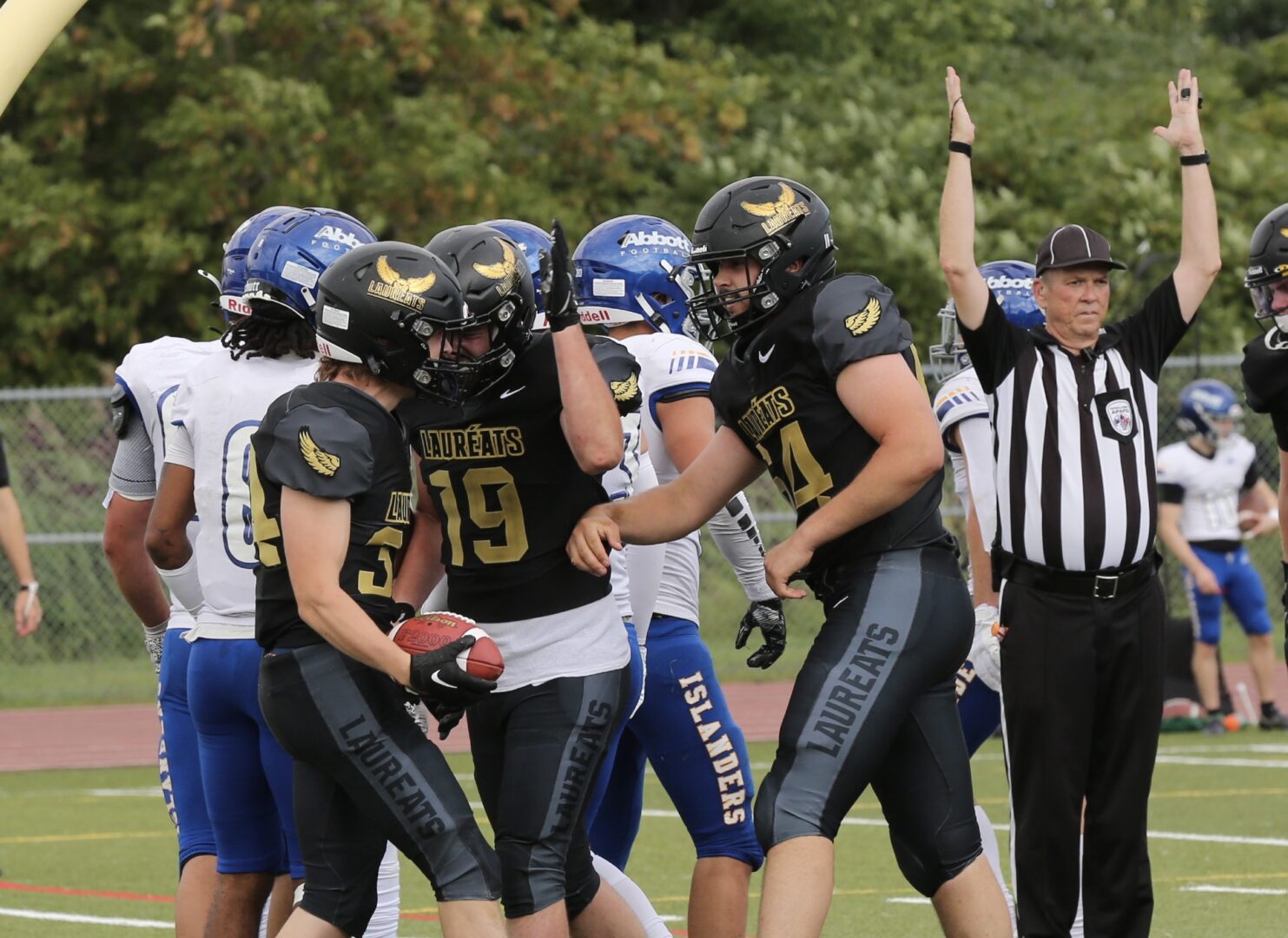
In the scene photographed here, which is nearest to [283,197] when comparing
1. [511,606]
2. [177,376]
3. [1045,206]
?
[1045,206]

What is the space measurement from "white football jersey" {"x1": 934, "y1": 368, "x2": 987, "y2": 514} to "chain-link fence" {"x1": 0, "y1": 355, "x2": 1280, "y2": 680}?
874cm

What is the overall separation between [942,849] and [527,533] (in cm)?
130

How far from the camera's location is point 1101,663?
5.50 metres

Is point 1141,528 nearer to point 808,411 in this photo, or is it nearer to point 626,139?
point 808,411

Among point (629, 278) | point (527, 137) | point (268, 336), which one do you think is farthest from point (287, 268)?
point (527, 137)

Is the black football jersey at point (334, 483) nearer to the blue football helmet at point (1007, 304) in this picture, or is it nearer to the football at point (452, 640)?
the football at point (452, 640)

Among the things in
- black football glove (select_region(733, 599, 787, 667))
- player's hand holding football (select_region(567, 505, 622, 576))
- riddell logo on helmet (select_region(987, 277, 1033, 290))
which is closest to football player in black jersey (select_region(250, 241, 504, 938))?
player's hand holding football (select_region(567, 505, 622, 576))

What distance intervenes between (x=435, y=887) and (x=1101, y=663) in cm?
195

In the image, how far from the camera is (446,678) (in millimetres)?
4504

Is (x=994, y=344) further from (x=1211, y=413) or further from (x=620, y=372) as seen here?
(x=1211, y=413)

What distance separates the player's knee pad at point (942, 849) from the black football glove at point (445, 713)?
1.17m

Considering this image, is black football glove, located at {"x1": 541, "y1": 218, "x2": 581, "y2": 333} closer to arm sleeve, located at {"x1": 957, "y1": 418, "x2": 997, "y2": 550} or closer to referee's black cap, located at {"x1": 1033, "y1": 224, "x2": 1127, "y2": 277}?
referee's black cap, located at {"x1": 1033, "y1": 224, "x2": 1127, "y2": 277}

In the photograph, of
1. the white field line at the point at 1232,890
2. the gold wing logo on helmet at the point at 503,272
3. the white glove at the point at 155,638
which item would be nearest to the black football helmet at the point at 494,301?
the gold wing logo on helmet at the point at 503,272

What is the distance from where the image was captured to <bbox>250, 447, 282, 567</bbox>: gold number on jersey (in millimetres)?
4688
